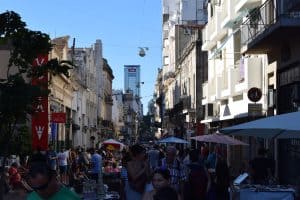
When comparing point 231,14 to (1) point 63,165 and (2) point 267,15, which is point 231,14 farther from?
(1) point 63,165

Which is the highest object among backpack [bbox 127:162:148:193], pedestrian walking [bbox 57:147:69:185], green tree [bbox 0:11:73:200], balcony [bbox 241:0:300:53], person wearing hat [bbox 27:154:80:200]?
balcony [bbox 241:0:300:53]

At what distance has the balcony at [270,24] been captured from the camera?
19766 millimetres

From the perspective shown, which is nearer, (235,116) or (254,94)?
(254,94)

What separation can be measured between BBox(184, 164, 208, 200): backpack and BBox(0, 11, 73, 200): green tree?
4.32 metres

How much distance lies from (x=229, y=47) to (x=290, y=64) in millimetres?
11503

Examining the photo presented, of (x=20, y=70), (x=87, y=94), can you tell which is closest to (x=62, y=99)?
(x=87, y=94)

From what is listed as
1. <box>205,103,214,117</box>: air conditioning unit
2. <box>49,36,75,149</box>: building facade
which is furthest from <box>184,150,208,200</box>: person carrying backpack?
<box>49,36,75,149</box>: building facade

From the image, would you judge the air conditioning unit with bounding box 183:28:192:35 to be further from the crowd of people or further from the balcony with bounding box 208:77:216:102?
the crowd of people

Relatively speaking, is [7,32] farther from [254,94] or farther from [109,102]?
[109,102]

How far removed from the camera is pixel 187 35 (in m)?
72.1

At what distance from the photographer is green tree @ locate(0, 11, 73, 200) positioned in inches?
350

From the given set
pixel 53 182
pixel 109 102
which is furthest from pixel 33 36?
pixel 109 102

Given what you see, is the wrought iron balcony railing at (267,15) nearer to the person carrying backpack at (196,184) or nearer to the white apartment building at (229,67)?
the white apartment building at (229,67)

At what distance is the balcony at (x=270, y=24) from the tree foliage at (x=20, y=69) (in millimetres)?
11450
